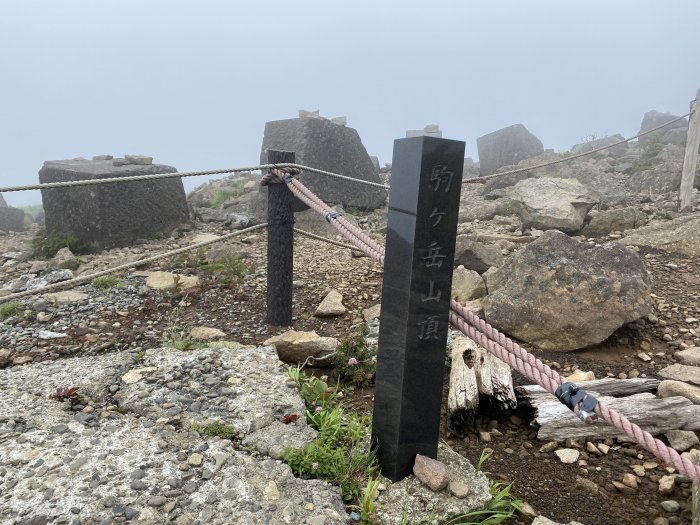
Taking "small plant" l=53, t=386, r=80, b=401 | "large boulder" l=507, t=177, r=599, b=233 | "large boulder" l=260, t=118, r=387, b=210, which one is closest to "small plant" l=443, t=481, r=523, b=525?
"small plant" l=53, t=386, r=80, b=401

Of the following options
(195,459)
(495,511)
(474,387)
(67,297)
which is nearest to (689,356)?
(474,387)

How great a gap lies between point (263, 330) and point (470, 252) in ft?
7.72

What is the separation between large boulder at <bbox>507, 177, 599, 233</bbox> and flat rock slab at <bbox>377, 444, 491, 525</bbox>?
210 inches

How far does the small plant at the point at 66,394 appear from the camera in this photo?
2736 mm

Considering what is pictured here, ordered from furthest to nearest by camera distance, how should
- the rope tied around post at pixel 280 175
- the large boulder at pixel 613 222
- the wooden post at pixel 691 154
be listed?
1. the wooden post at pixel 691 154
2. the large boulder at pixel 613 222
3. the rope tied around post at pixel 280 175

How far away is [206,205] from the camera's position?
10.3 m

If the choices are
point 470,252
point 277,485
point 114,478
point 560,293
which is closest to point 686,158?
point 470,252

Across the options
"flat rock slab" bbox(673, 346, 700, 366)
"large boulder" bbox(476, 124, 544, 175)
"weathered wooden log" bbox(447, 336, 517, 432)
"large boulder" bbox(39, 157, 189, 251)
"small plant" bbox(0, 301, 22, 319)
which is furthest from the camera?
"large boulder" bbox(476, 124, 544, 175)

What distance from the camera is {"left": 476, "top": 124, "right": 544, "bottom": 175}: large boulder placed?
15773mm

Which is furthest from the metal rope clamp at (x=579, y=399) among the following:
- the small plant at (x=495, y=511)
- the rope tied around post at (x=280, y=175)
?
the rope tied around post at (x=280, y=175)

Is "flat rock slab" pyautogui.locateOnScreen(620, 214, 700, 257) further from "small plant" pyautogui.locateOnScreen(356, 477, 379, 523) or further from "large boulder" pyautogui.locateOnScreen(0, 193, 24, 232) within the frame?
"large boulder" pyautogui.locateOnScreen(0, 193, 24, 232)

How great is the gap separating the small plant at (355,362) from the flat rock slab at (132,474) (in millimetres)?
714

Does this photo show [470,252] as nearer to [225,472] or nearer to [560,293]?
[560,293]

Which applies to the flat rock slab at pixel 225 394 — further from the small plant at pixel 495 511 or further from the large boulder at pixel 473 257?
the large boulder at pixel 473 257
